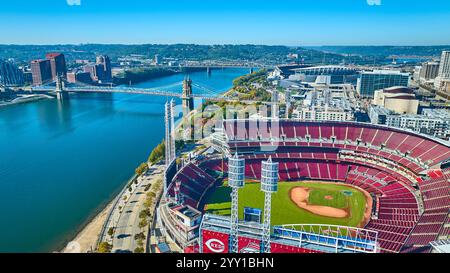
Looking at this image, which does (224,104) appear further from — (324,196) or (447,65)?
(447,65)

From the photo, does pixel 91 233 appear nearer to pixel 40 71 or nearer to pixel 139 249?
pixel 139 249

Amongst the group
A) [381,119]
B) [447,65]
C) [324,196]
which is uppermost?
[447,65]

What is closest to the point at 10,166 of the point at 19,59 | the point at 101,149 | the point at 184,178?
the point at 101,149

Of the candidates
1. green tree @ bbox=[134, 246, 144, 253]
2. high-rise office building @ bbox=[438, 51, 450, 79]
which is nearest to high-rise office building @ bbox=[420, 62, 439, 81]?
high-rise office building @ bbox=[438, 51, 450, 79]

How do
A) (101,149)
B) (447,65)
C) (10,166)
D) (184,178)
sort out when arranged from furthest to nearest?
(447,65), (101,149), (10,166), (184,178)

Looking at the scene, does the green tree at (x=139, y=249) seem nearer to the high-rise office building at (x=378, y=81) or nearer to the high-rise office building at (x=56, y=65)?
the high-rise office building at (x=378, y=81)

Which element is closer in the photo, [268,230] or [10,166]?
[268,230]

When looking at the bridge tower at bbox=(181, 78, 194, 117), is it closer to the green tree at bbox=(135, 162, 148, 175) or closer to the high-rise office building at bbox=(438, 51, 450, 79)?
the green tree at bbox=(135, 162, 148, 175)
